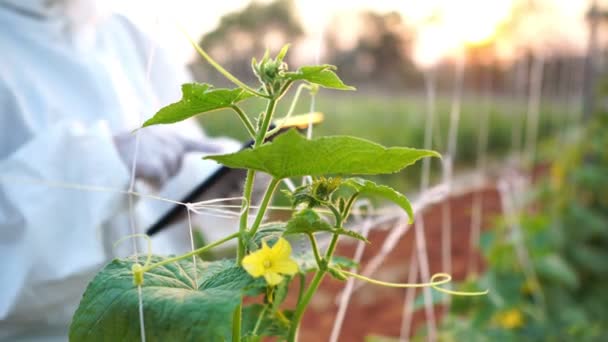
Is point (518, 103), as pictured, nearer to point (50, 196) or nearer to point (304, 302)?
point (50, 196)

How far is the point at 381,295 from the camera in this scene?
299 centimetres

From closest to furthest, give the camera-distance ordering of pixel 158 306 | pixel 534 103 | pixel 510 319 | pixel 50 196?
pixel 158 306 → pixel 50 196 → pixel 510 319 → pixel 534 103

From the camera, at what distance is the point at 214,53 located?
5.46 meters

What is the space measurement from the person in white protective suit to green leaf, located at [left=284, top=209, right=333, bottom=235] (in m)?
0.51

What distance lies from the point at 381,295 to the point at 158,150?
6.91 feet

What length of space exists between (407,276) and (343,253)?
1.24 ft

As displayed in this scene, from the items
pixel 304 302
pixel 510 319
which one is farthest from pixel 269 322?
pixel 510 319

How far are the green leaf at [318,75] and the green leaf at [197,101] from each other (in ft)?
0.12

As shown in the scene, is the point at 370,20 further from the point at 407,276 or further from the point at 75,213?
the point at 75,213

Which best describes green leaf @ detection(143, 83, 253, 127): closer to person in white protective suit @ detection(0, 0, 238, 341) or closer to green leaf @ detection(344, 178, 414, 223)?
green leaf @ detection(344, 178, 414, 223)

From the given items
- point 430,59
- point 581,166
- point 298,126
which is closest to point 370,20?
point 581,166

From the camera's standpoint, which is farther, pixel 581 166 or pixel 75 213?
pixel 581 166

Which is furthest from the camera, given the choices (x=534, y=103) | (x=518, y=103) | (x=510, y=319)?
(x=518, y=103)

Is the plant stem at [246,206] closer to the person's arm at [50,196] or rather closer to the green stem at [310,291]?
the green stem at [310,291]
